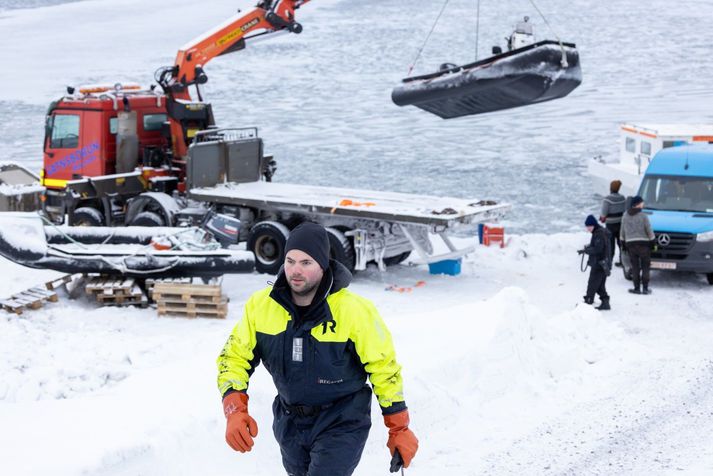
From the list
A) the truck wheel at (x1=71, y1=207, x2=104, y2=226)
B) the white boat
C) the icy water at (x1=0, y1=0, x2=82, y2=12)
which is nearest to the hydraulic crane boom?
the truck wheel at (x1=71, y1=207, x2=104, y2=226)

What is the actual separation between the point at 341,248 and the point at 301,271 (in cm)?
946

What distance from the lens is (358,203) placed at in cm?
1452

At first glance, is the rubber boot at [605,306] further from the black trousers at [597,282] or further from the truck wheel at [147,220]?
the truck wheel at [147,220]

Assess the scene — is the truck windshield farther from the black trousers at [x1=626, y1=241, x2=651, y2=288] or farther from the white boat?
the white boat

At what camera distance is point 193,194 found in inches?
620

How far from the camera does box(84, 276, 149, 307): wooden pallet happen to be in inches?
502

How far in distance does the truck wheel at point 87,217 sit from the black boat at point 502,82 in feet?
16.7

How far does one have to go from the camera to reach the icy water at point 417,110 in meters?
25.6

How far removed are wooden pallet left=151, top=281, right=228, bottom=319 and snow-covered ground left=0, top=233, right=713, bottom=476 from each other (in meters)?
0.18

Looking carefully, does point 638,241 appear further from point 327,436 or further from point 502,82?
point 327,436

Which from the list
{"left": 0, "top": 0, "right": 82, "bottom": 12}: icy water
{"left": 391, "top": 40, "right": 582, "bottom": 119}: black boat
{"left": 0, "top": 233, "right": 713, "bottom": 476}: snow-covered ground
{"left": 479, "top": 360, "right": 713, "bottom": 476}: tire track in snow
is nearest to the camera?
{"left": 0, "top": 233, "right": 713, "bottom": 476}: snow-covered ground

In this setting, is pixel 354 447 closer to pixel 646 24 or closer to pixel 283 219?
pixel 283 219

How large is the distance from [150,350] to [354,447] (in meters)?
5.82

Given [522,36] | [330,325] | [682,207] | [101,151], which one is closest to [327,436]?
[330,325]
